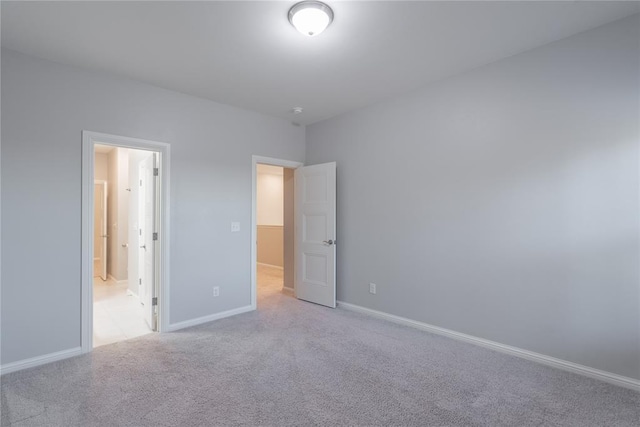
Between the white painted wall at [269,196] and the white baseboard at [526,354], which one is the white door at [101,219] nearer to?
the white painted wall at [269,196]

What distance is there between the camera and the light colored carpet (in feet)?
6.53

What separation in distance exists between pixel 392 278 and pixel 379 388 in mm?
1609

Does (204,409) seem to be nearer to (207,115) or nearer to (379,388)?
(379,388)

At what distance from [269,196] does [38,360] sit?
5.75m

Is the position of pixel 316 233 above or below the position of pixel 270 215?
below

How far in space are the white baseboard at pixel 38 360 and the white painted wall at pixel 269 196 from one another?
522cm

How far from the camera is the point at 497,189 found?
2.95 m

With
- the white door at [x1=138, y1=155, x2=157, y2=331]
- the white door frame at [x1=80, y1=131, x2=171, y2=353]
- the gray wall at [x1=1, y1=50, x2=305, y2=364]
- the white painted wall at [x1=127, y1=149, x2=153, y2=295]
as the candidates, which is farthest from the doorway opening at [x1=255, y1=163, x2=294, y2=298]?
the white door frame at [x1=80, y1=131, x2=171, y2=353]

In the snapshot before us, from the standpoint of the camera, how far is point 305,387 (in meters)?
2.33

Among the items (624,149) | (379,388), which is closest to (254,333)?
(379,388)

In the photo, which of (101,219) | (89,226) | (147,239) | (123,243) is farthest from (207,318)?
(101,219)

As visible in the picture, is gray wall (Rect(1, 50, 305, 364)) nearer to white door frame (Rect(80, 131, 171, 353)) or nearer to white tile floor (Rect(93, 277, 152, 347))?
white door frame (Rect(80, 131, 171, 353))

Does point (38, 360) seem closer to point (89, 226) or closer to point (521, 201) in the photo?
point (89, 226)

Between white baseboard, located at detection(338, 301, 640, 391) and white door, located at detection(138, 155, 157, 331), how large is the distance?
8.71ft
